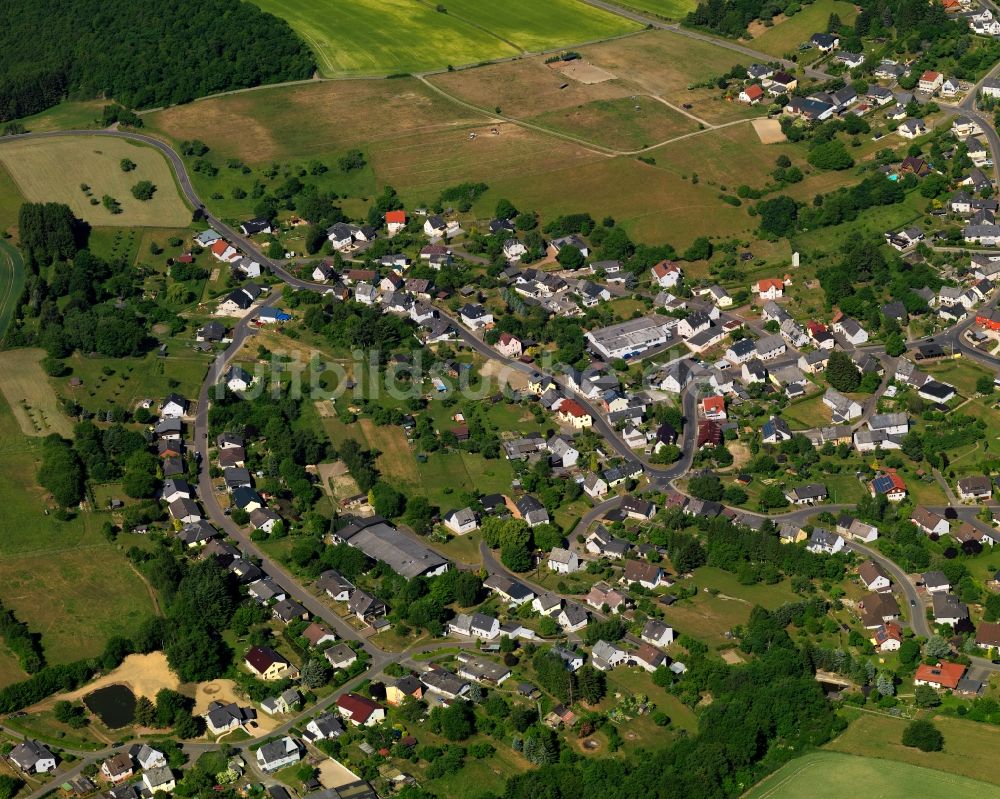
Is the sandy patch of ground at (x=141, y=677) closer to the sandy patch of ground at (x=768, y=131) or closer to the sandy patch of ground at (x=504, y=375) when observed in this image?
the sandy patch of ground at (x=504, y=375)

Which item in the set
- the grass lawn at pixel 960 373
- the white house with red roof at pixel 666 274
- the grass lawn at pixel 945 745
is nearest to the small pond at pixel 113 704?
the grass lawn at pixel 945 745

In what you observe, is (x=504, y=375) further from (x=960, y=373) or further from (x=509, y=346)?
(x=960, y=373)

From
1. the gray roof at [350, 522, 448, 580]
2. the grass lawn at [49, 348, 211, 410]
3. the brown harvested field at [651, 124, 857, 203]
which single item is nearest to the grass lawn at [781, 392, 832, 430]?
the gray roof at [350, 522, 448, 580]

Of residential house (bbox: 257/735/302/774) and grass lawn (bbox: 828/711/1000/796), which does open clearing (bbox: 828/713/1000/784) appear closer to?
grass lawn (bbox: 828/711/1000/796)

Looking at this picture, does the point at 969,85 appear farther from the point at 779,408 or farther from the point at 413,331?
the point at 413,331

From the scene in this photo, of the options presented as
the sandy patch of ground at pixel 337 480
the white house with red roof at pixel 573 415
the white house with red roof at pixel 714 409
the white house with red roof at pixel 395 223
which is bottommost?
the sandy patch of ground at pixel 337 480

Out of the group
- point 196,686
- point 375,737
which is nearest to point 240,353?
point 196,686

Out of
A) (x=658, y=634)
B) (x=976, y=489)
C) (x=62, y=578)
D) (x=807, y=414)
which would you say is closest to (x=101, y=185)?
(x=62, y=578)
